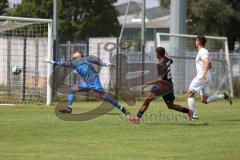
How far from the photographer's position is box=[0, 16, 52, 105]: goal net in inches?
1083

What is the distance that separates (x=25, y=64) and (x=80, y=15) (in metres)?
43.1

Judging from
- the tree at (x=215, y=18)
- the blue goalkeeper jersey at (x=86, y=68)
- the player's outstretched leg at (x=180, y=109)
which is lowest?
the player's outstretched leg at (x=180, y=109)

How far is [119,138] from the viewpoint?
14008 mm

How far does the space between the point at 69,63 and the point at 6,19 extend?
19.1 ft

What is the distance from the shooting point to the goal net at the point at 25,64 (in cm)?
2750

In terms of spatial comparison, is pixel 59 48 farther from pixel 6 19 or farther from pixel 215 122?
pixel 215 122

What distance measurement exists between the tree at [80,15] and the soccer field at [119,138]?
163ft

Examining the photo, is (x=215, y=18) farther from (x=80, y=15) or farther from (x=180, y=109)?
(x=180, y=109)

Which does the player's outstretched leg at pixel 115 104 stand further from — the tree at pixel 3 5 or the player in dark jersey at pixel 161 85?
the tree at pixel 3 5

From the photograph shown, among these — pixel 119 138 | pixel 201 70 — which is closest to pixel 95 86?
pixel 201 70

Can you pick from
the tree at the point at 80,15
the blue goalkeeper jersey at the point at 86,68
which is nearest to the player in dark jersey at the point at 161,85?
the blue goalkeeper jersey at the point at 86,68

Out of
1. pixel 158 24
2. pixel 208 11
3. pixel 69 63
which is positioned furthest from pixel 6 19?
pixel 158 24

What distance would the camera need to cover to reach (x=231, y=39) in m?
60.3

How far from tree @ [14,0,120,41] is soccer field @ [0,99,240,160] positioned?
4969 cm
